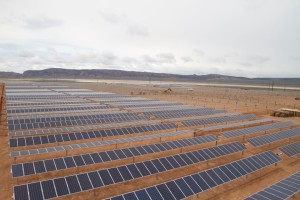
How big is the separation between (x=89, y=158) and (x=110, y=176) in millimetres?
4903

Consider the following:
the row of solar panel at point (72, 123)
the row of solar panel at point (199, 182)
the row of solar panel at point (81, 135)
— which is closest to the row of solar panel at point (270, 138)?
the row of solar panel at point (199, 182)

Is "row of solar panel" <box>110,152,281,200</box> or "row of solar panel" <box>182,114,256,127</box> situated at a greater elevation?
"row of solar panel" <box>182,114,256,127</box>

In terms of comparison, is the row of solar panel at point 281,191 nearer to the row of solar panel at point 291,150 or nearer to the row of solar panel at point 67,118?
the row of solar panel at point 291,150

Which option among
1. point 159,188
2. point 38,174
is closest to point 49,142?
point 38,174

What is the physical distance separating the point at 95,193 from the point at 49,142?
47.4 feet

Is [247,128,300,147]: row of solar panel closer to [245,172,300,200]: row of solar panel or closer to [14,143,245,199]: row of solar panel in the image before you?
[14,143,245,199]: row of solar panel

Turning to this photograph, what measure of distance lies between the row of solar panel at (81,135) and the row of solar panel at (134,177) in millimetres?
13790

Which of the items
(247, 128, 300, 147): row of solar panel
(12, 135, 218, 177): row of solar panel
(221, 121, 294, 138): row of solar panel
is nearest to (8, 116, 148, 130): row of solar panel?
(221, 121, 294, 138): row of solar panel

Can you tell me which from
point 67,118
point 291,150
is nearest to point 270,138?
point 291,150

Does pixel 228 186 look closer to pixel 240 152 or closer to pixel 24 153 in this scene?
pixel 240 152

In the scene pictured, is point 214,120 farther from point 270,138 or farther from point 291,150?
point 291,150

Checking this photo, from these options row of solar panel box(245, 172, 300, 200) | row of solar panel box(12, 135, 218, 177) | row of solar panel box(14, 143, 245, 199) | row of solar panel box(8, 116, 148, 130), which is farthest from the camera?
row of solar panel box(8, 116, 148, 130)

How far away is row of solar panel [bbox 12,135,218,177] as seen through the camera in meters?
23.6

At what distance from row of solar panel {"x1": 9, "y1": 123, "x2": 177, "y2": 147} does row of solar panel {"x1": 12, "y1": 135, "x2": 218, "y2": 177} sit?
8936 millimetres
